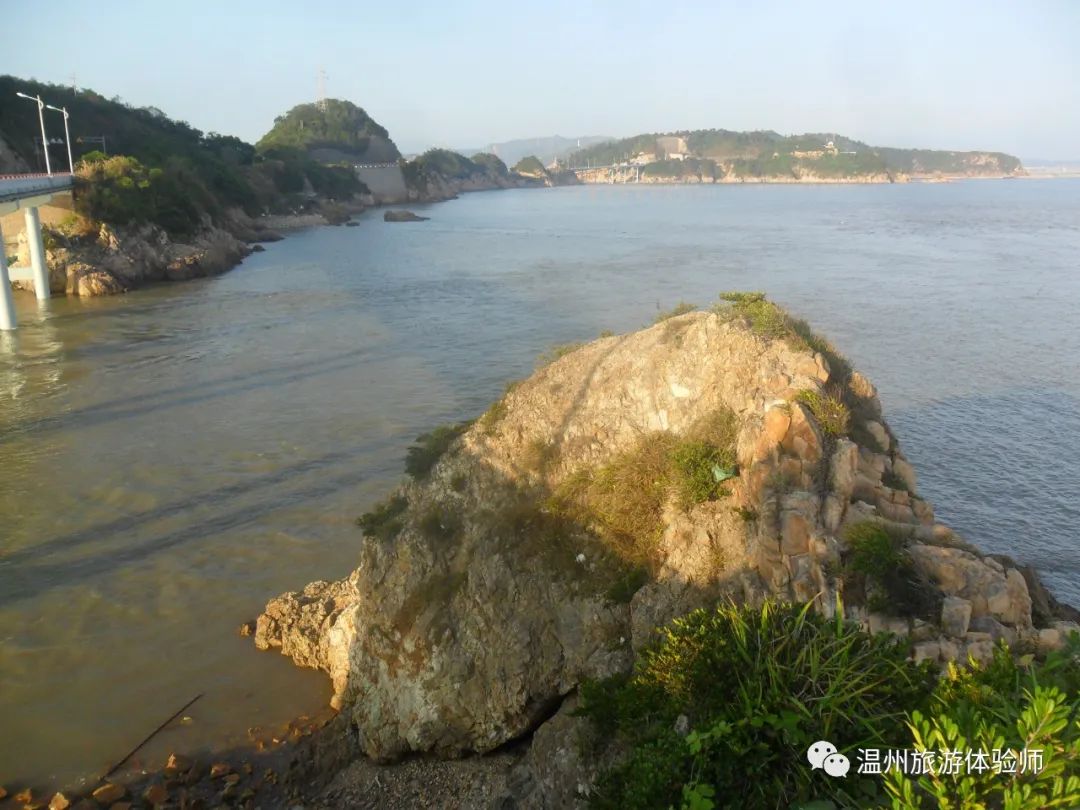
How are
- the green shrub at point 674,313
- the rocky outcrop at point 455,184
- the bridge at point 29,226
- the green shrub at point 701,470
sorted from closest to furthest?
the green shrub at point 701,470, the green shrub at point 674,313, the bridge at point 29,226, the rocky outcrop at point 455,184

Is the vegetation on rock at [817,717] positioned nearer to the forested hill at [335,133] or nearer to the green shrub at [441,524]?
the green shrub at [441,524]

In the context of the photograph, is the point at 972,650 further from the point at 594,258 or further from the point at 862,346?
the point at 594,258

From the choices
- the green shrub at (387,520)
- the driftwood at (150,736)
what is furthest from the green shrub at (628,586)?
the driftwood at (150,736)

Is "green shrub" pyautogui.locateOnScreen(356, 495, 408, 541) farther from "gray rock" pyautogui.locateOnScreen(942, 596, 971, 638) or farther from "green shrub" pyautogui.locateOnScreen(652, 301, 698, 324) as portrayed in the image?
"gray rock" pyautogui.locateOnScreen(942, 596, 971, 638)

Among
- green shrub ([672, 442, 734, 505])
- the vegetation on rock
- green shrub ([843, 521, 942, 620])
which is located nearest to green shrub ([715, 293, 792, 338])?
green shrub ([672, 442, 734, 505])

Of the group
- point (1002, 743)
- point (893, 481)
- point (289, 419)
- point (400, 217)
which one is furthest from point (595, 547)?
point (400, 217)

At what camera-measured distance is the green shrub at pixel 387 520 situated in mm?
9930

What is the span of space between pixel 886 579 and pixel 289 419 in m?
17.6

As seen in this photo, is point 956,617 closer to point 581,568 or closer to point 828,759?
point 828,759

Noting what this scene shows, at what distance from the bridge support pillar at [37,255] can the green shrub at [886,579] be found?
41616 millimetres

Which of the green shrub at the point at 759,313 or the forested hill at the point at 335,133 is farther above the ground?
the forested hill at the point at 335,133

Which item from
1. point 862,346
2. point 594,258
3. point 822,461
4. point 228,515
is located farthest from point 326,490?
point 594,258

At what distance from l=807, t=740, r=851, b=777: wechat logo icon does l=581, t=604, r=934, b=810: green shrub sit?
0.25 ft

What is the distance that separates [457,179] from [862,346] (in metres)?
144
